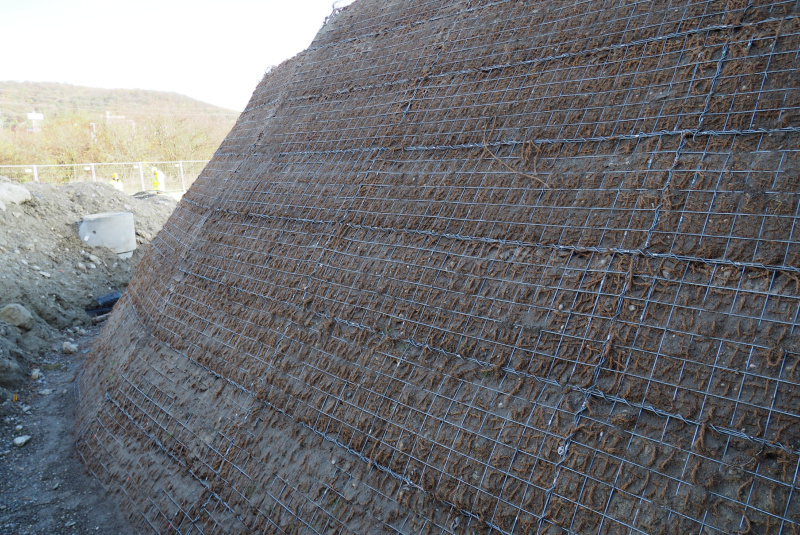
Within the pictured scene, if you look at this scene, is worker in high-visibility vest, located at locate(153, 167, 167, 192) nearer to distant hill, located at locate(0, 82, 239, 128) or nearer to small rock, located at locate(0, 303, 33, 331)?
small rock, located at locate(0, 303, 33, 331)

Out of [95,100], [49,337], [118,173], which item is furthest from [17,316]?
[95,100]

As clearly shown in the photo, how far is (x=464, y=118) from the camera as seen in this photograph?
386cm

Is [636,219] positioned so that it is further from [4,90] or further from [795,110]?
[4,90]

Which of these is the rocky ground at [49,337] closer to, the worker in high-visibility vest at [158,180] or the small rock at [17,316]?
the small rock at [17,316]

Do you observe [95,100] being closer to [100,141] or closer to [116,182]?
[100,141]

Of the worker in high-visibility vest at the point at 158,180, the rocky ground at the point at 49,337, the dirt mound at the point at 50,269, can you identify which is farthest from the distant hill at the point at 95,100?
the rocky ground at the point at 49,337

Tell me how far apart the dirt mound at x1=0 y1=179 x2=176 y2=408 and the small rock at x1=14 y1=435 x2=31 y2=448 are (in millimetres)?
841

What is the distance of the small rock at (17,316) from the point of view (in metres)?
6.40

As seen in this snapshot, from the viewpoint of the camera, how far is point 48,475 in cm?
422

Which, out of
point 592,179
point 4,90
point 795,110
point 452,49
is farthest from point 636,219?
point 4,90

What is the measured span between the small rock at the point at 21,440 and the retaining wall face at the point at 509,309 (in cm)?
57

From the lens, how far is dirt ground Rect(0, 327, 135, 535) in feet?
12.0

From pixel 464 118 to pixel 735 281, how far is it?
7.69ft

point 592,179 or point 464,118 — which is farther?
point 464,118
